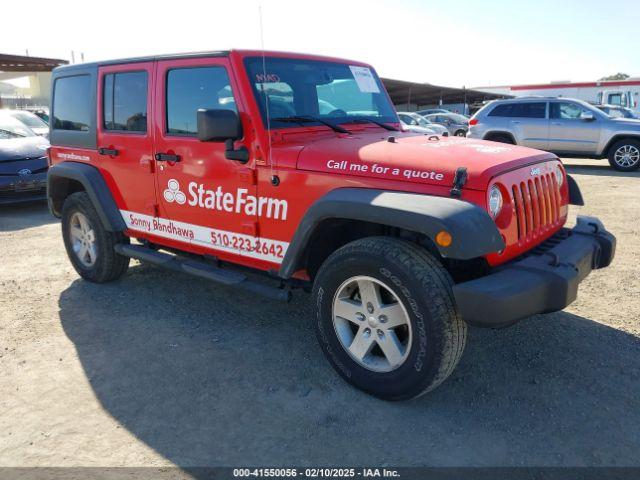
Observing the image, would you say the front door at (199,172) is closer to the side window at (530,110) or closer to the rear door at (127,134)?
the rear door at (127,134)

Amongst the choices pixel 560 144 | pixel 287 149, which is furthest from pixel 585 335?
pixel 560 144

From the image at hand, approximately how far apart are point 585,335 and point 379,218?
2046 mm

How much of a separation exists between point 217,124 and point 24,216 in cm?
662

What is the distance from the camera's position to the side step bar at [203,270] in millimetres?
3504

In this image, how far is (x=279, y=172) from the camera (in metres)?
3.29

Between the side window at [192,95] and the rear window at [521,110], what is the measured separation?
11562 millimetres

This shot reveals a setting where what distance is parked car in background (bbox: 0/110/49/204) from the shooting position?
8.12 m

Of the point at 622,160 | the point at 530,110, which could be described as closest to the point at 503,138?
the point at 530,110

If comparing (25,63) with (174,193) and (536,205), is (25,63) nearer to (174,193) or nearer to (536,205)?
(174,193)

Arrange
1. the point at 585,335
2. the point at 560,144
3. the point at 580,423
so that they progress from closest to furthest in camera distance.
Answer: the point at 580,423 < the point at 585,335 < the point at 560,144

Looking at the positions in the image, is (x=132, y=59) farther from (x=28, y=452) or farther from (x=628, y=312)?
(x=628, y=312)

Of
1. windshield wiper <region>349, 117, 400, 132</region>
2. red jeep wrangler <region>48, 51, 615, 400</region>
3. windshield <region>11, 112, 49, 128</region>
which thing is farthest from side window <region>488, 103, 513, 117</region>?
windshield <region>11, 112, 49, 128</region>

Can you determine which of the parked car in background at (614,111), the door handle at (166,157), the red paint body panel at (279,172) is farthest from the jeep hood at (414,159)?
the parked car in background at (614,111)

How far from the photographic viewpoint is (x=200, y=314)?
4.28 metres
